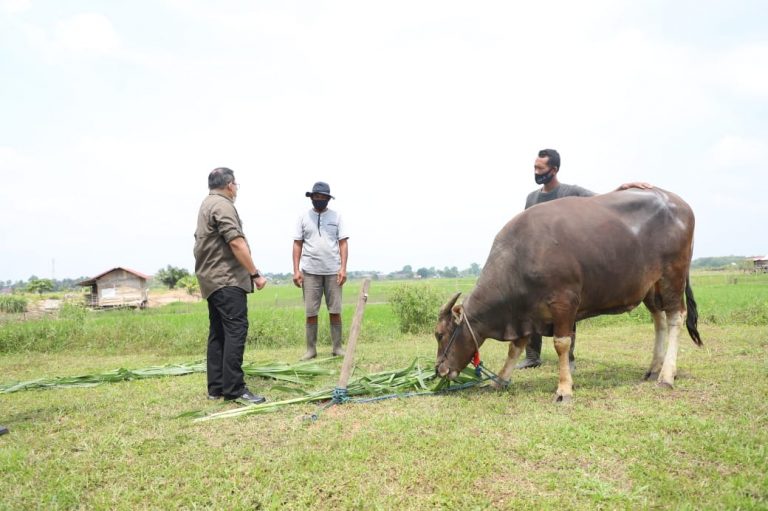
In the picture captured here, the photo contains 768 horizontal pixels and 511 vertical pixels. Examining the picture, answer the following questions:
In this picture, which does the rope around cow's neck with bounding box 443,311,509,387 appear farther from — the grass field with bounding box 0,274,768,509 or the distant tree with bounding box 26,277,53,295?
the distant tree with bounding box 26,277,53,295

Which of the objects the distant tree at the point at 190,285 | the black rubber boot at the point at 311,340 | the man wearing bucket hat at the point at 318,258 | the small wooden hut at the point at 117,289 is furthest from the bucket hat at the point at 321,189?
the distant tree at the point at 190,285

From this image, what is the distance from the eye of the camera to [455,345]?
4.92 meters

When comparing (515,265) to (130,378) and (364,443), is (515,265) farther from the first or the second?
(130,378)

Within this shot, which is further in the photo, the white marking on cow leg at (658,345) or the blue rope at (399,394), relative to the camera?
the white marking on cow leg at (658,345)

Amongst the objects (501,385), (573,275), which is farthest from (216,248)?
(573,275)

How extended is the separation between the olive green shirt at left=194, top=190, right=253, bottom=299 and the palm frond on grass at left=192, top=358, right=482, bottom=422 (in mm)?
1148

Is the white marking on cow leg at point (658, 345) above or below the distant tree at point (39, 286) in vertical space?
below

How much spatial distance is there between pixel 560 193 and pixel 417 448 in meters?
3.52

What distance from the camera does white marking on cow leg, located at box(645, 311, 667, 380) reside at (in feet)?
16.6

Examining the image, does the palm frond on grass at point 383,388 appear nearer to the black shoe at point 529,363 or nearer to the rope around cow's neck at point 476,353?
the rope around cow's neck at point 476,353

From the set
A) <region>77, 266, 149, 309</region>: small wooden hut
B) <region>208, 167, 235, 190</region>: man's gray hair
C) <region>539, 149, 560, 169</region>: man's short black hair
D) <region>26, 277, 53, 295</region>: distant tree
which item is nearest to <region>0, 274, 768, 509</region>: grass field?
<region>208, 167, 235, 190</region>: man's gray hair

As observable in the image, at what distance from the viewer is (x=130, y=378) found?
5.98 m

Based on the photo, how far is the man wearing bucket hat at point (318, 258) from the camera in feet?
23.7

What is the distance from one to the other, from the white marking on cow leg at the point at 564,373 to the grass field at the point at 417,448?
5.8 inches
